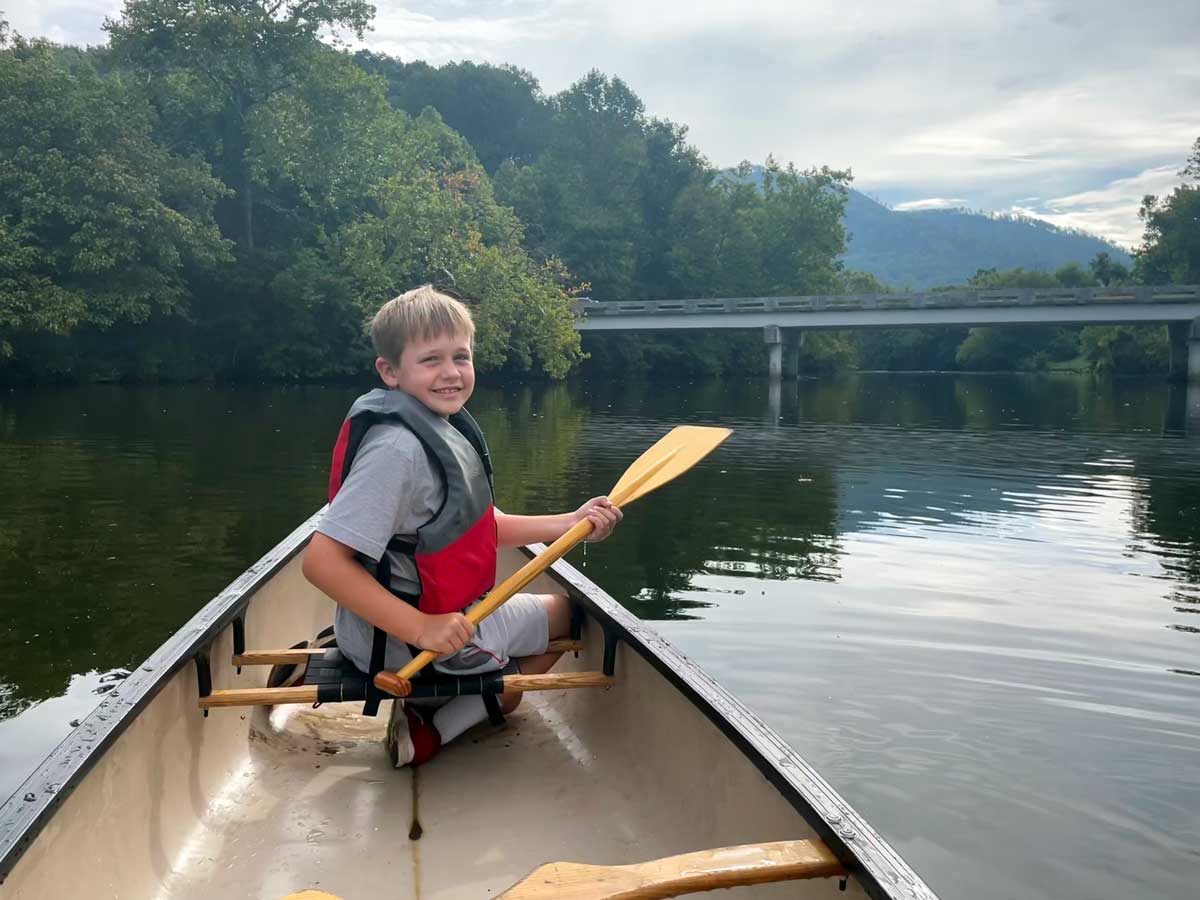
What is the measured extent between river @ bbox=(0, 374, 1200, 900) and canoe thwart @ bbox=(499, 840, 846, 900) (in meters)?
1.78

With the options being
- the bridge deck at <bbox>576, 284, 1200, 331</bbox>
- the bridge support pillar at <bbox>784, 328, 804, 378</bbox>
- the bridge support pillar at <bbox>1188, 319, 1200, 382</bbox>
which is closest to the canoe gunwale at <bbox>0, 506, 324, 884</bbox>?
the bridge deck at <bbox>576, 284, 1200, 331</bbox>

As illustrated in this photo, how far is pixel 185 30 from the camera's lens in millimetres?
34562

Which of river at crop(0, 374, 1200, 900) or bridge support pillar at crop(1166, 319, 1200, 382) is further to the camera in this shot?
bridge support pillar at crop(1166, 319, 1200, 382)

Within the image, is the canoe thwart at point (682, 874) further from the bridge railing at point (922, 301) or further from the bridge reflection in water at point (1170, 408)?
the bridge railing at point (922, 301)

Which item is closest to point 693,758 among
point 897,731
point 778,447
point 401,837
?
point 401,837

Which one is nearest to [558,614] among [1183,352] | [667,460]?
[667,460]

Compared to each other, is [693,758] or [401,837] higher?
[693,758]

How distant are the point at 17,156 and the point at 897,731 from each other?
1198 inches

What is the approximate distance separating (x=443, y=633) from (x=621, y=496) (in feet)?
3.19

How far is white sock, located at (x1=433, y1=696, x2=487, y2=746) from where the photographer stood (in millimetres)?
3506

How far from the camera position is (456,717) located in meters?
3.53

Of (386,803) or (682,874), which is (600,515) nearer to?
(386,803)

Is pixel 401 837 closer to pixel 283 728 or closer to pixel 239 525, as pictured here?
pixel 283 728

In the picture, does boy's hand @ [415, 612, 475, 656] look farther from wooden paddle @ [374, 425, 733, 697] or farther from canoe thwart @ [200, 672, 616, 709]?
canoe thwart @ [200, 672, 616, 709]
